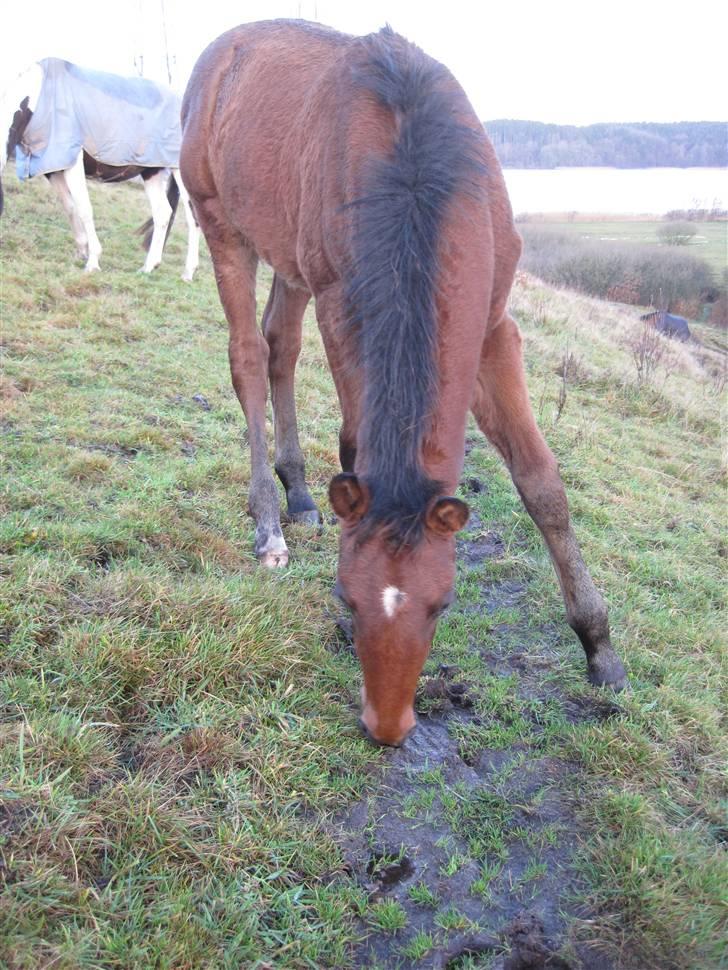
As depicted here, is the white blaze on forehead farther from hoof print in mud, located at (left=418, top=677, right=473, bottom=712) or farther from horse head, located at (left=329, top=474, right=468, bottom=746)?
hoof print in mud, located at (left=418, top=677, right=473, bottom=712)

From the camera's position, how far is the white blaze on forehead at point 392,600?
2154mm

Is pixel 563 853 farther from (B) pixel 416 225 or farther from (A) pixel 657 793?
(B) pixel 416 225

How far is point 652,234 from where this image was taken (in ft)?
121

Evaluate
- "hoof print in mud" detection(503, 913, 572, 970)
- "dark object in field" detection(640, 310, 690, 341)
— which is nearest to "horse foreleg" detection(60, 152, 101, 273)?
"hoof print in mud" detection(503, 913, 572, 970)

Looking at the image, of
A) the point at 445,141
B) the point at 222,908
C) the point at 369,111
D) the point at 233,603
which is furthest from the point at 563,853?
the point at 369,111

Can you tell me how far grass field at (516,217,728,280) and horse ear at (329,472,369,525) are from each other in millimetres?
28889

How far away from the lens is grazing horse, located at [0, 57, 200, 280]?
31.9ft

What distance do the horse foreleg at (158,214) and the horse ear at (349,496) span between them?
8760mm

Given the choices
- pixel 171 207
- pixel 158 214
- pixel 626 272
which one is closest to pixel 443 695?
pixel 158 214

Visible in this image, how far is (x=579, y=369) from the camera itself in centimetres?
941

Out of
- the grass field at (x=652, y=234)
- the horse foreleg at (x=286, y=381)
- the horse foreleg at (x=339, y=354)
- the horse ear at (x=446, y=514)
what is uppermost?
the horse foreleg at (x=339, y=354)

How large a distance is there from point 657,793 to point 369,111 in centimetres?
277

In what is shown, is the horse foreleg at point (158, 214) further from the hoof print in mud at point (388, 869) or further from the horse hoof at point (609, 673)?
the hoof print in mud at point (388, 869)

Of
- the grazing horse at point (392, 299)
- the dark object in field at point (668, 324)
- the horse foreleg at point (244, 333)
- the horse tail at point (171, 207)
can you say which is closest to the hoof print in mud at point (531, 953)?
the grazing horse at point (392, 299)
